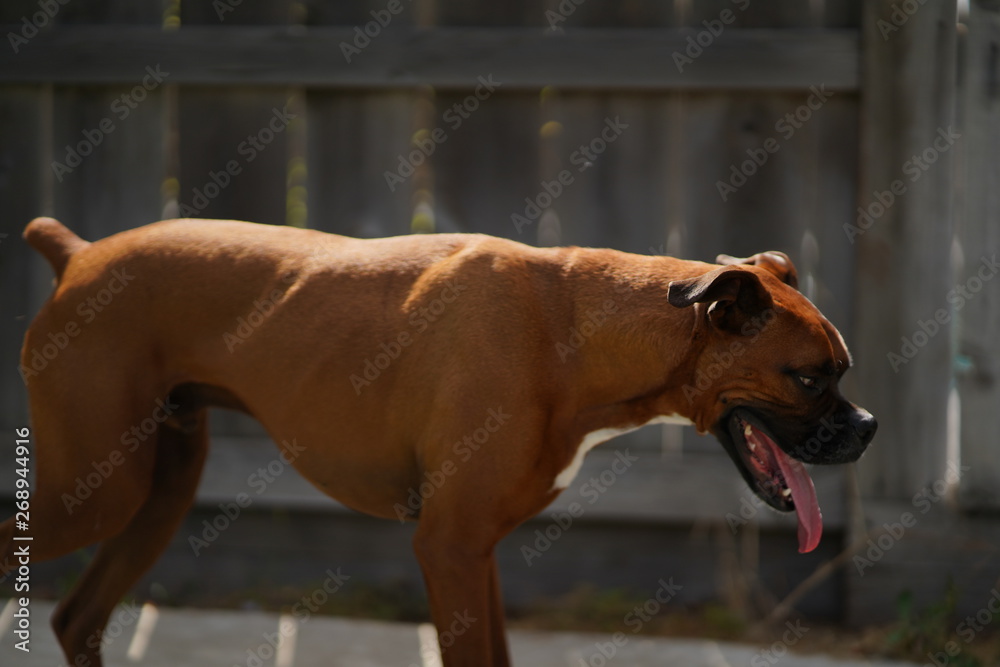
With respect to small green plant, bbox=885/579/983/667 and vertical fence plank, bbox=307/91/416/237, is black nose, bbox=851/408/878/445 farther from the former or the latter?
vertical fence plank, bbox=307/91/416/237

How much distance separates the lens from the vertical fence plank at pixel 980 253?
4289mm

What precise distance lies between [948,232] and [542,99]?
1.83 m

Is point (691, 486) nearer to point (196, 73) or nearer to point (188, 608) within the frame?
point (188, 608)

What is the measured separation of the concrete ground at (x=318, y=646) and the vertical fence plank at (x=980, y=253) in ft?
3.14

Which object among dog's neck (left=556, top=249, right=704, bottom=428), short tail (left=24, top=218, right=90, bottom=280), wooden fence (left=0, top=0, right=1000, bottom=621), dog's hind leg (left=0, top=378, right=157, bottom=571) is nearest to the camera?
dog's neck (left=556, top=249, right=704, bottom=428)

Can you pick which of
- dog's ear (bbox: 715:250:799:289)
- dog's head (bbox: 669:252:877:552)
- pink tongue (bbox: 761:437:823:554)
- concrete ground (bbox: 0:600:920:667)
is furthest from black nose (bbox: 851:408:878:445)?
concrete ground (bbox: 0:600:920:667)

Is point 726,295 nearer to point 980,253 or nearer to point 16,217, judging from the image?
point 980,253

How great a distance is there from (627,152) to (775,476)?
6.66ft

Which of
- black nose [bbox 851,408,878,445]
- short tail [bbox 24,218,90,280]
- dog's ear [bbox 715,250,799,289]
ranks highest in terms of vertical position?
dog's ear [bbox 715,250,799,289]

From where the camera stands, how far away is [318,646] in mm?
4203

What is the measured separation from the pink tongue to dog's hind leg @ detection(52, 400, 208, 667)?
182cm

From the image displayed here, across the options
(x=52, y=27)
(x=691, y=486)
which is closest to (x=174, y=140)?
(x=52, y=27)

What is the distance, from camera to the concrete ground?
4055 millimetres

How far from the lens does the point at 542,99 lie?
4.45m
